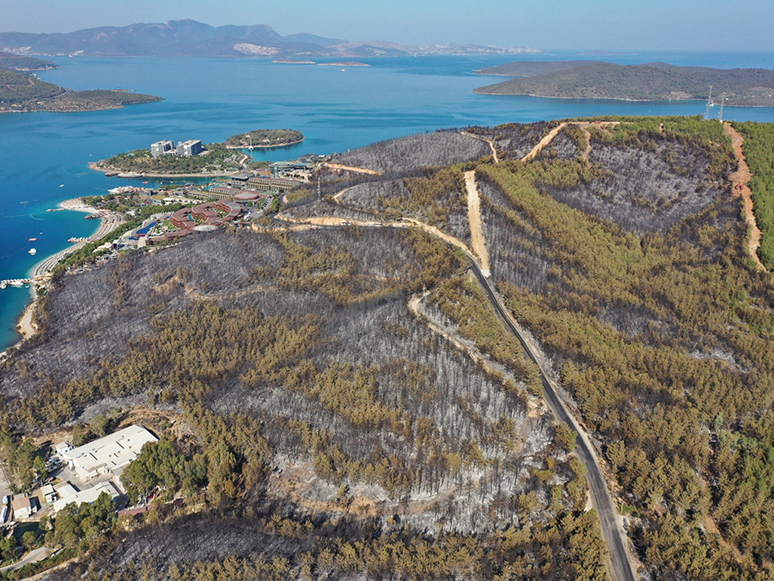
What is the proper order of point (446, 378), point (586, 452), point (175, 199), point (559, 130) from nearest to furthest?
point (586, 452), point (446, 378), point (559, 130), point (175, 199)

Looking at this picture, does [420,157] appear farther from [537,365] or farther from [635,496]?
[635,496]

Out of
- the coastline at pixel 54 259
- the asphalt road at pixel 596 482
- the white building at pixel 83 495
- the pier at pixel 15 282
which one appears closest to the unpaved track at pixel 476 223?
the asphalt road at pixel 596 482

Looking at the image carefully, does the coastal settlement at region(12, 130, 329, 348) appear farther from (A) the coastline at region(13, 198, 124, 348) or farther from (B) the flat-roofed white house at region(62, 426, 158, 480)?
(B) the flat-roofed white house at region(62, 426, 158, 480)

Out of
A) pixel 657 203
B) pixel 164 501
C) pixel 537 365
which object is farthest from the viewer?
pixel 657 203

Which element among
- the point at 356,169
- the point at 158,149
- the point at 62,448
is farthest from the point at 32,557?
the point at 158,149

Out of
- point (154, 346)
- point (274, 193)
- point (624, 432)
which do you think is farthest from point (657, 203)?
point (274, 193)

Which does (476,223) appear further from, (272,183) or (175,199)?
(175,199)
